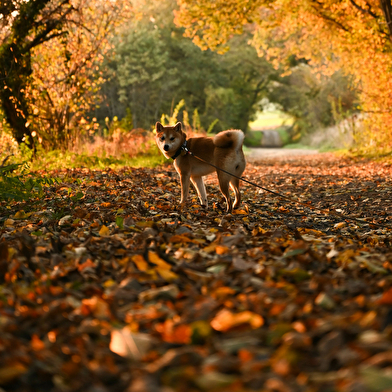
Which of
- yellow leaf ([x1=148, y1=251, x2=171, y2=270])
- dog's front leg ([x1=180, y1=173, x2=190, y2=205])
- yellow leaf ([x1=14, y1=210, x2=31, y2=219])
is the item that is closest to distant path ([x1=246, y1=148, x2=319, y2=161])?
dog's front leg ([x1=180, y1=173, x2=190, y2=205])

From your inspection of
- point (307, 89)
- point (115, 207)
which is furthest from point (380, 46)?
Answer: point (307, 89)

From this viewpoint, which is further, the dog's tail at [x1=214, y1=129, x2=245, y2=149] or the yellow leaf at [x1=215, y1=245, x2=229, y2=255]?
the dog's tail at [x1=214, y1=129, x2=245, y2=149]

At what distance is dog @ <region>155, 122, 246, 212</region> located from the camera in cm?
609

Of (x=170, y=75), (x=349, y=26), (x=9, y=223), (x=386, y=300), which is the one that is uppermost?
(x=170, y=75)

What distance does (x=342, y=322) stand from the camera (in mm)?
1911

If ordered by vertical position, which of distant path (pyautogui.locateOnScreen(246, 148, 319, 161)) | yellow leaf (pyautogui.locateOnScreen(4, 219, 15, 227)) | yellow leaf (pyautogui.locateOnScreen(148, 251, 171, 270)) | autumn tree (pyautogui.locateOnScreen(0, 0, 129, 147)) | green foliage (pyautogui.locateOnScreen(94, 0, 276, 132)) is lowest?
yellow leaf (pyautogui.locateOnScreen(148, 251, 171, 270))

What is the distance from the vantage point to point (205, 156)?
21.0 feet

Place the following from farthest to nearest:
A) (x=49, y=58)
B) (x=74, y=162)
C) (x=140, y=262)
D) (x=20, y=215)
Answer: (x=49, y=58)
(x=74, y=162)
(x=20, y=215)
(x=140, y=262)

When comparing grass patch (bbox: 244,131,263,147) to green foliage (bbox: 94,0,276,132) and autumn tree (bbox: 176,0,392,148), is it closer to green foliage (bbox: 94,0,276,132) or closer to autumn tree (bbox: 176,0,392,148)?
green foliage (bbox: 94,0,276,132)

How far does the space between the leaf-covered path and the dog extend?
6.63ft

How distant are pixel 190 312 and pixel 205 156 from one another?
14.7ft

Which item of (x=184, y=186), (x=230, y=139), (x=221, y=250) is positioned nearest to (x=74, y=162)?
(x=184, y=186)

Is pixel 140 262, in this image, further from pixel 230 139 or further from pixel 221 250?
pixel 230 139

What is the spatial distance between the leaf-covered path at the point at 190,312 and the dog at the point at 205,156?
2020mm
